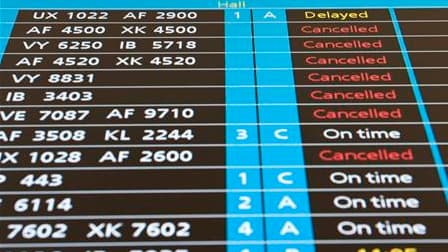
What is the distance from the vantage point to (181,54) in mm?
1154

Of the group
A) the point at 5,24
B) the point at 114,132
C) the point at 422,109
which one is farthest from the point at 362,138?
the point at 5,24

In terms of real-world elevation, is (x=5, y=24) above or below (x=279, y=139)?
above

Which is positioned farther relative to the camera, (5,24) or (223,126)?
(5,24)

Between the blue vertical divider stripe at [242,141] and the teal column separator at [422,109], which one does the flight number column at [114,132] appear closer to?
the blue vertical divider stripe at [242,141]

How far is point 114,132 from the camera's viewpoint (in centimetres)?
101

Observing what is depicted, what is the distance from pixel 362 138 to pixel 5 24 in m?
0.65

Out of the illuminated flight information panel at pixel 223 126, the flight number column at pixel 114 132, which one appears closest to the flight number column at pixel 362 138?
the illuminated flight information panel at pixel 223 126

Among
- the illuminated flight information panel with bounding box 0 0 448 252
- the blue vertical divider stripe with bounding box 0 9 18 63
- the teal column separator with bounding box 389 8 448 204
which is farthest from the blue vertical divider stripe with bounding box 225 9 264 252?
the blue vertical divider stripe with bounding box 0 9 18 63

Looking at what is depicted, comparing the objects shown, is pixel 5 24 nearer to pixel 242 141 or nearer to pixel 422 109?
pixel 242 141

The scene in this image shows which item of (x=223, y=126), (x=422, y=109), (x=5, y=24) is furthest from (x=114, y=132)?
(x=422, y=109)

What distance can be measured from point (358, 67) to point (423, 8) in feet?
0.74

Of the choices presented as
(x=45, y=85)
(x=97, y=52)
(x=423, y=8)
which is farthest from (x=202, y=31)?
(x=423, y=8)

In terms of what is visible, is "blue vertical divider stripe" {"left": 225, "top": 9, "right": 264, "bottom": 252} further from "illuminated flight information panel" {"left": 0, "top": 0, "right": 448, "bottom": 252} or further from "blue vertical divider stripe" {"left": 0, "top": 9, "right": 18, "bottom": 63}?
"blue vertical divider stripe" {"left": 0, "top": 9, "right": 18, "bottom": 63}

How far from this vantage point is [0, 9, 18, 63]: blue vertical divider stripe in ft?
3.83
